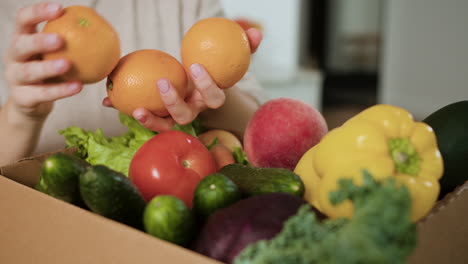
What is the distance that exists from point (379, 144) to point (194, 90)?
466mm

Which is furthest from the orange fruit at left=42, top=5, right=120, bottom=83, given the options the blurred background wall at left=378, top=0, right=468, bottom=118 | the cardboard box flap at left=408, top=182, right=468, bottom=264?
the blurred background wall at left=378, top=0, right=468, bottom=118

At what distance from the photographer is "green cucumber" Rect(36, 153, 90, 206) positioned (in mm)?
661

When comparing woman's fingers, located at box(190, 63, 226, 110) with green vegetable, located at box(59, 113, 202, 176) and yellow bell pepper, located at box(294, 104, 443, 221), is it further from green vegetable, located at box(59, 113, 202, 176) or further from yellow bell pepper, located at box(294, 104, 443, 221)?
yellow bell pepper, located at box(294, 104, 443, 221)

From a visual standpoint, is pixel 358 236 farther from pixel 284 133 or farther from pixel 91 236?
pixel 284 133

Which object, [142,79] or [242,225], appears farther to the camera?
[142,79]

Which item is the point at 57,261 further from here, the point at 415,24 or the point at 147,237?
the point at 415,24

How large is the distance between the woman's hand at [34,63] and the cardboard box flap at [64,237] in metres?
0.16

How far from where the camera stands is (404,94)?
11.9 feet

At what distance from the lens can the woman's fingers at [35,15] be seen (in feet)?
2.54

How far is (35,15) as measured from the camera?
0.80 meters

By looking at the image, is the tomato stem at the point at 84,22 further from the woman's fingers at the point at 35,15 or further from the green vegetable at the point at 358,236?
the green vegetable at the point at 358,236

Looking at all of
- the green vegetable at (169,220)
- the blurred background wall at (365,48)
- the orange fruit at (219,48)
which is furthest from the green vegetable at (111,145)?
the blurred background wall at (365,48)

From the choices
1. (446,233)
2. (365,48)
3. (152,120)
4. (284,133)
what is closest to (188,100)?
(152,120)

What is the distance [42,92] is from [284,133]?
431 millimetres
